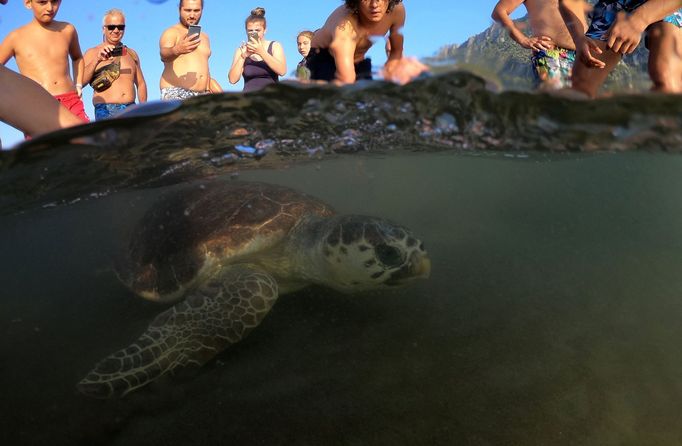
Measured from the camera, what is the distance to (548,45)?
4.45 metres

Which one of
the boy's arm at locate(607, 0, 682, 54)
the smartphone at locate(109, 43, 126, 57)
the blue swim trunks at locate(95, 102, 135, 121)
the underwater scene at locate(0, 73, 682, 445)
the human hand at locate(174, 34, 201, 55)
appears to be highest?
the boy's arm at locate(607, 0, 682, 54)

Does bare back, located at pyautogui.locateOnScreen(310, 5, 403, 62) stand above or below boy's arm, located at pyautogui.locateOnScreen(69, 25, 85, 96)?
above

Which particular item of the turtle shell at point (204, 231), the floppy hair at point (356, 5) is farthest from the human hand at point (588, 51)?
the turtle shell at point (204, 231)

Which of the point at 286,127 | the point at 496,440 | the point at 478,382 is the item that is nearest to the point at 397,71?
the point at 286,127

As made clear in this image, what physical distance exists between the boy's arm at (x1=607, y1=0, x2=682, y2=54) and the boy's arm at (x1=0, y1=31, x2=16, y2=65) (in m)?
6.28

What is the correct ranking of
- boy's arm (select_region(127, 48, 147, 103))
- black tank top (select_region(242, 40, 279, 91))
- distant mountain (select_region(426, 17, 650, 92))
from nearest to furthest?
distant mountain (select_region(426, 17, 650, 92)) < black tank top (select_region(242, 40, 279, 91)) < boy's arm (select_region(127, 48, 147, 103))

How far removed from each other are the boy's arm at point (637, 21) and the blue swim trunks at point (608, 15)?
116 mm

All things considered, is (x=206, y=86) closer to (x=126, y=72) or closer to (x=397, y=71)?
(x=126, y=72)

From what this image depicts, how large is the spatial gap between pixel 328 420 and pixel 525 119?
422 cm

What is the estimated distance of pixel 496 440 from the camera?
312 cm

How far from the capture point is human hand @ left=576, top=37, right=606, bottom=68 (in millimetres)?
3771

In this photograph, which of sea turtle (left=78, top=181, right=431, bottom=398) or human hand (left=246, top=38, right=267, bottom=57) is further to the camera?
human hand (left=246, top=38, right=267, bottom=57)

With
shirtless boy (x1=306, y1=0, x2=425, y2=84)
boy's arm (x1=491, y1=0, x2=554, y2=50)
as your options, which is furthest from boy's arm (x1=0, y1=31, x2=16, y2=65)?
boy's arm (x1=491, y1=0, x2=554, y2=50)

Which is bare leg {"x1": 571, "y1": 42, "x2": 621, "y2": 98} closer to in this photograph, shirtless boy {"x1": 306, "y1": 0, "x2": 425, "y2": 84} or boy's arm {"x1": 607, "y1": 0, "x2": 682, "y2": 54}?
boy's arm {"x1": 607, "y1": 0, "x2": 682, "y2": 54}
